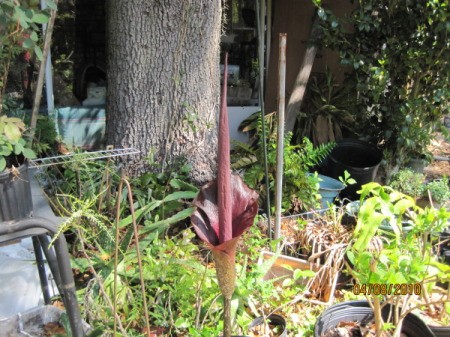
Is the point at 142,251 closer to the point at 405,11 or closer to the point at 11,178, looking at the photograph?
the point at 11,178

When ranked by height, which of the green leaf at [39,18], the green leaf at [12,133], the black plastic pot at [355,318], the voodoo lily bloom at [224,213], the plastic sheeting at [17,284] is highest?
the green leaf at [39,18]

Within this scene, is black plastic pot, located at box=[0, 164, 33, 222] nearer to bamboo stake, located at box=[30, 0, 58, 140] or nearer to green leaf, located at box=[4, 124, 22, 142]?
green leaf, located at box=[4, 124, 22, 142]

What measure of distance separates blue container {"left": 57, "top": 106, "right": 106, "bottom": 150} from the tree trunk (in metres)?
1.87

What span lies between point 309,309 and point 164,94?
169 cm

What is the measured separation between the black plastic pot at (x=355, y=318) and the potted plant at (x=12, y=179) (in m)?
1.32

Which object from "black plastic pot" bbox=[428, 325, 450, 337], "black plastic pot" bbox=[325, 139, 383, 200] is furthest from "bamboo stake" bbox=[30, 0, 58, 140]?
"black plastic pot" bbox=[325, 139, 383, 200]

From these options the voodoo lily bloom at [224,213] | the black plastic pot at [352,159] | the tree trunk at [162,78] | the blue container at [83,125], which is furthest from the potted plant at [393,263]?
the blue container at [83,125]

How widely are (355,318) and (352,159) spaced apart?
2.86 m

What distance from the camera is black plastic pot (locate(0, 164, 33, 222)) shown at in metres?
1.48

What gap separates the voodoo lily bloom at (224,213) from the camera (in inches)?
37.1

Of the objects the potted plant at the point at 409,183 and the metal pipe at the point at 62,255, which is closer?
the metal pipe at the point at 62,255

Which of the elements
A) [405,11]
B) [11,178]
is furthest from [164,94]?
[405,11]

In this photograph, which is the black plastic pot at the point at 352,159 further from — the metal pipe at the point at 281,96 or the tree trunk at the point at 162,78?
the metal pipe at the point at 281,96
